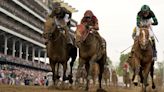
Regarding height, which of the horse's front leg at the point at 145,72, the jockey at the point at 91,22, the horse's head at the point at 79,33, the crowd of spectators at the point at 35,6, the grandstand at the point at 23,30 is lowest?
the horse's front leg at the point at 145,72

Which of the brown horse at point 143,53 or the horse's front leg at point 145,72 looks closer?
the brown horse at point 143,53

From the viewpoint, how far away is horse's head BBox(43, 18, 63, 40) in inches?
668

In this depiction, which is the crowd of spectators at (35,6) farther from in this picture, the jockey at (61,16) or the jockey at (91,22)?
the jockey at (91,22)

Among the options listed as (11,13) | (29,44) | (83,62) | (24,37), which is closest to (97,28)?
(83,62)

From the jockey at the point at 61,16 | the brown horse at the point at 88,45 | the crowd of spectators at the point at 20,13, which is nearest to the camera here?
the brown horse at the point at 88,45

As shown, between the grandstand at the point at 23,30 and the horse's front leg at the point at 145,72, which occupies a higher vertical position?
the grandstand at the point at 23,30

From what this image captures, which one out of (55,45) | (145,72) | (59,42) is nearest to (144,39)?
(145,72)

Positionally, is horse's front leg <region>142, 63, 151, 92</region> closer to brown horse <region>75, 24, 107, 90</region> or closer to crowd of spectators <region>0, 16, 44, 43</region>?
brown horse <region>75, 24, 107, 90</region>

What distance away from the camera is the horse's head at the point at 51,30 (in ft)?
55.7

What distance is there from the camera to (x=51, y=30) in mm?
17016

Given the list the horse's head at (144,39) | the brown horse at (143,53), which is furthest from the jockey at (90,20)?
the horse's head at (144,39)

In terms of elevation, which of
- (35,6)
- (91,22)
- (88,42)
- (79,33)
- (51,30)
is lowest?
(88,42)

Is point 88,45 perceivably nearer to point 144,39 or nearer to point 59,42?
point 59,42

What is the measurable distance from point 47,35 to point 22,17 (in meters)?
88.3
